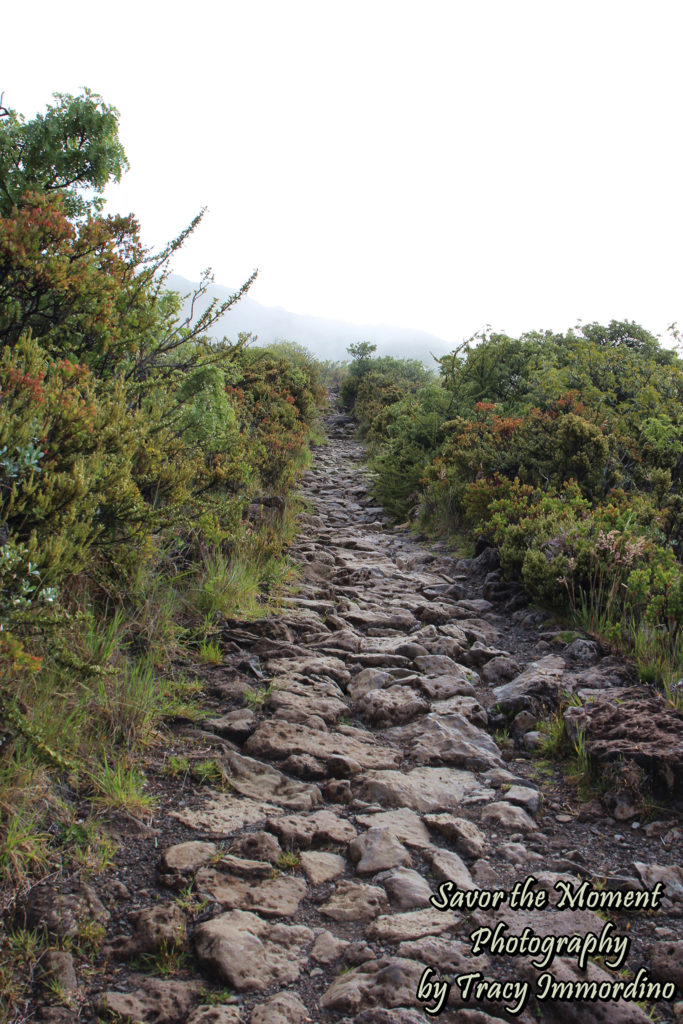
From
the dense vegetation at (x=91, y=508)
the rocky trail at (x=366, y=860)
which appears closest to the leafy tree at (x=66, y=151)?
the dense vegetation at (x=91, y=508)

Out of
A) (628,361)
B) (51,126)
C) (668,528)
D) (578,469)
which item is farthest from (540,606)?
(628,361)

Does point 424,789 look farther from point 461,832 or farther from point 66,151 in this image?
point 66,151

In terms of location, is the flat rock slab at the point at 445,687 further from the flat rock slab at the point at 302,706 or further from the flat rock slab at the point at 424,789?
the flat rock slab at the point at 424,789

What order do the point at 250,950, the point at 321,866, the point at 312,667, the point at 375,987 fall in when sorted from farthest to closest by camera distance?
the point at 312,667, the point at 321,866, the point at 250,950, the point at 375,987

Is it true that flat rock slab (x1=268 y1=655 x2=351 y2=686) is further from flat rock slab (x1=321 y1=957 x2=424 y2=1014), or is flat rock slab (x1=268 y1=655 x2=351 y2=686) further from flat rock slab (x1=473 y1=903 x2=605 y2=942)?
flat rock slab (x1=321 y1=957 x2=424 y2=1014)

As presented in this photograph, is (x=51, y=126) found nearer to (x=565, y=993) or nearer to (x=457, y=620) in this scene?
(x=457, y=620)

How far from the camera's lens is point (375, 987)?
229cm

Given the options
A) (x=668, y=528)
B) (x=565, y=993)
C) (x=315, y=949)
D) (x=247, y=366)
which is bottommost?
(x=315, y=949)

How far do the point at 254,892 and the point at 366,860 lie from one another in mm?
522

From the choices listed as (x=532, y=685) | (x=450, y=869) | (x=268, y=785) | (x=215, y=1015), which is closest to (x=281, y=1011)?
(x=215, y=1015)

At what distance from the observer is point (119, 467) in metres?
3.69

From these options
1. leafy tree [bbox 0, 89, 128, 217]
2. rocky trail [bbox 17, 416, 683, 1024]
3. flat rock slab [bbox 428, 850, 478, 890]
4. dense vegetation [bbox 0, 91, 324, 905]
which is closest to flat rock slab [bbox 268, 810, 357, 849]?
rocky trail [bbox 17, 416, 683, 1024]

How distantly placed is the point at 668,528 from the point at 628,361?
5450 millimetres

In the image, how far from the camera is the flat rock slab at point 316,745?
383 cm
